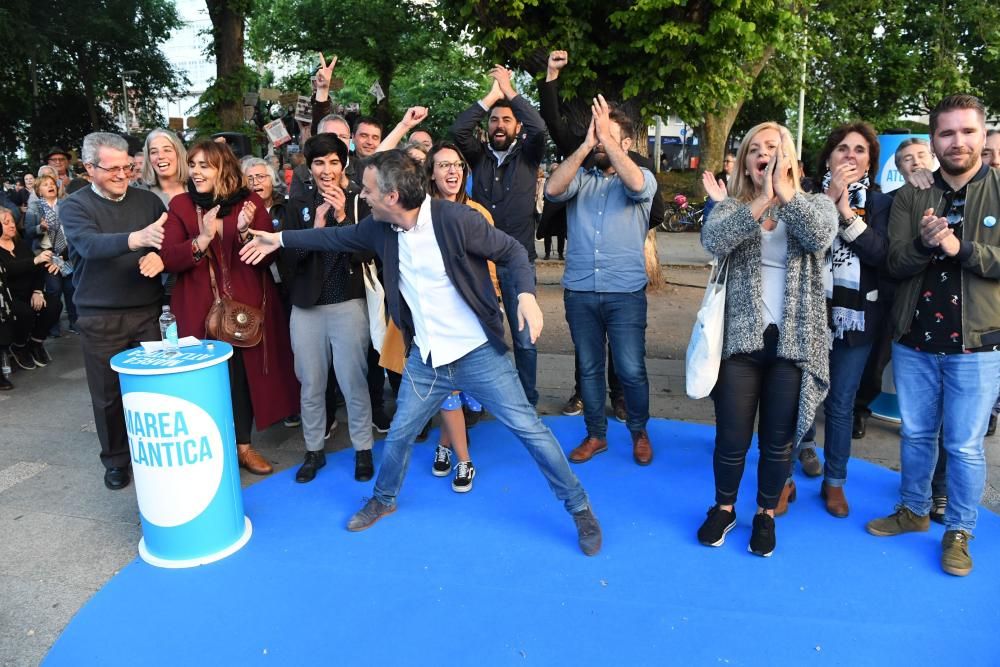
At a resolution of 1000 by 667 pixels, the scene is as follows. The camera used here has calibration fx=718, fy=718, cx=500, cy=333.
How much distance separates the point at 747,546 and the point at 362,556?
1817 mm

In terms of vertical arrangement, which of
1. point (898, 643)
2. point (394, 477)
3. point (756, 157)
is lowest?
point (898, 643)

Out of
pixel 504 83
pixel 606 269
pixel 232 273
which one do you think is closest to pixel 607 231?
pixel 606 269

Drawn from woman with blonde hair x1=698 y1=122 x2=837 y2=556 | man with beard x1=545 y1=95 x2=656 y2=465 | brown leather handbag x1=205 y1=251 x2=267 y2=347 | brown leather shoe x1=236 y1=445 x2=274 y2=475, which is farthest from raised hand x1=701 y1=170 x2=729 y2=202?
brown leather shoe x1=236 y1=445 x2=274 y2=475

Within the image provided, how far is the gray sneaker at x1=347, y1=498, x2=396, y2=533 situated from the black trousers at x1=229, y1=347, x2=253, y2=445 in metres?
1.13

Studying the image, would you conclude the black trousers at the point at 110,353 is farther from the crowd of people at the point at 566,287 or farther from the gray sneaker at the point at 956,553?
the gray sneaker at the point at 956,553

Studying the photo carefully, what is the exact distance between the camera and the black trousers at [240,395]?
435 centimetres

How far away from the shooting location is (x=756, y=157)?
3145 millimetres

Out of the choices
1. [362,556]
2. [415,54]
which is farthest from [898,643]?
[415,54]

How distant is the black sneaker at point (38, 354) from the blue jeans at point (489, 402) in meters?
5.24

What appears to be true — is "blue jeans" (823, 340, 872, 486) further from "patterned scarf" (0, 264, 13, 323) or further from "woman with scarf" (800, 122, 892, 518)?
"patterned scarf" (0, 264, 13, 323)

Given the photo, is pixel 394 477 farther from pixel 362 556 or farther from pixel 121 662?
pixel 121 662

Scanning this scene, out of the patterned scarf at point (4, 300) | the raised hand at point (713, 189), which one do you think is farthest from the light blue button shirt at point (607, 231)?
the patterned scarf at point (4, 300)

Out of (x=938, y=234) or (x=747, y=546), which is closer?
(x=938, y=234)

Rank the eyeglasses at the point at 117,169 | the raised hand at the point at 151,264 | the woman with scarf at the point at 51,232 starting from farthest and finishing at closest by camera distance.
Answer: the woman with scarf at the point at 51,232 < the eyeglasses at the point at 117,169 < the raised hand at the point at 151,264
